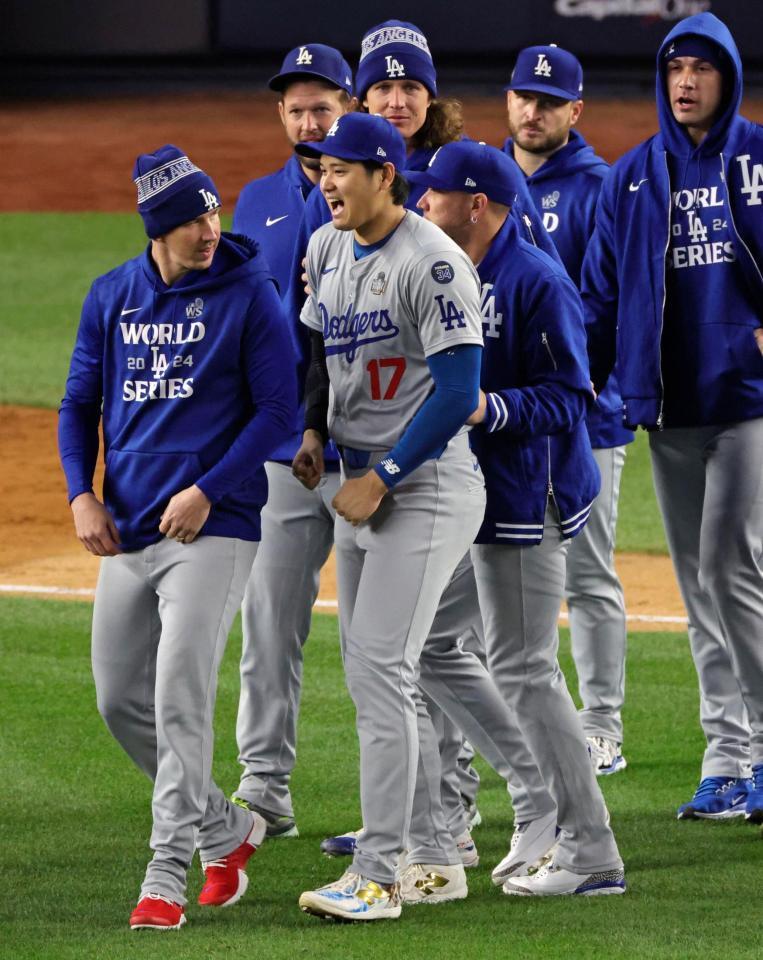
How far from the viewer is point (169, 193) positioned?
4.48m

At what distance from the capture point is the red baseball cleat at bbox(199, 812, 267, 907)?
4633 millimetres

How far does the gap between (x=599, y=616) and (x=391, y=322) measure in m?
2.35

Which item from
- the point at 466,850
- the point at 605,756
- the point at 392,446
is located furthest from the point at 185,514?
the point at 605,756

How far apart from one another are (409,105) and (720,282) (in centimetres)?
110

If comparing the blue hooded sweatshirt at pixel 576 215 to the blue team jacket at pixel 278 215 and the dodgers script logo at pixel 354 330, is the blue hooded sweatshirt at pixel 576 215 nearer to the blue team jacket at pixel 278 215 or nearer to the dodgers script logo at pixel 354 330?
the blue team jacket at pixel 278 215

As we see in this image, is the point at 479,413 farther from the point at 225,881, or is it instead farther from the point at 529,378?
the point at 225,881

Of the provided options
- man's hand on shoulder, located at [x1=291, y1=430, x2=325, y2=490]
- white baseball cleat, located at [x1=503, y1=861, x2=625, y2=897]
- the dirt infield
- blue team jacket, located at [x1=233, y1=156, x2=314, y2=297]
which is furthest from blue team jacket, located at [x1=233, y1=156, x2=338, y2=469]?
the dirt infield

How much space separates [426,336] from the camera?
4.31 metres

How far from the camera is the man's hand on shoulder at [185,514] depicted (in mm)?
4441

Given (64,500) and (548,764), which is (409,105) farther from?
(64,500)

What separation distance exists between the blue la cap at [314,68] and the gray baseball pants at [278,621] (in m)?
1.26

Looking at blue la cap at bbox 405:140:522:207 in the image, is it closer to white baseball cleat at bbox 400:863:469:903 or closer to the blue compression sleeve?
the blue compression sleeve

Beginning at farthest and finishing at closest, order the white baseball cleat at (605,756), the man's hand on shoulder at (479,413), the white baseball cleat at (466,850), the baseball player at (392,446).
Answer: the white baseball cleat at (605,756) → the white baseball cleat at (466,850) → the man's hand on shoulder at (479,413) → the baseball player at (392,446)

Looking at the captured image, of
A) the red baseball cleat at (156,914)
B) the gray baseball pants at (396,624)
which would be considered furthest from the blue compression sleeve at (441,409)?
the red baseball cleat at (156,914)
